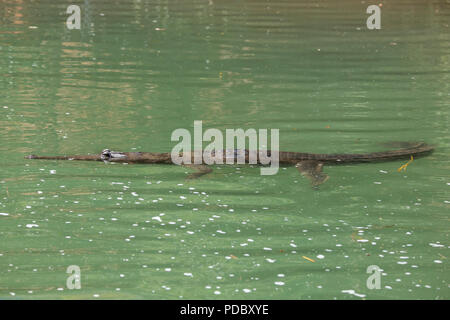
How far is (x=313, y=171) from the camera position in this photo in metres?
8.87

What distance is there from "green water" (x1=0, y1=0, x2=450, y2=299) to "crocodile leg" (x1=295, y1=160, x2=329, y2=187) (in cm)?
15

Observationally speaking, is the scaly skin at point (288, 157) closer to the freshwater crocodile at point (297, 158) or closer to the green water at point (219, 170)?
the freshwater crocodile at point (297, 158)

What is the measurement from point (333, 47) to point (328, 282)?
36.1ft

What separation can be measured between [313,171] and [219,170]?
1138mm

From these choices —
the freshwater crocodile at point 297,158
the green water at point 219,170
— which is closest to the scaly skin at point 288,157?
the freshwater crocodile at point 297,158

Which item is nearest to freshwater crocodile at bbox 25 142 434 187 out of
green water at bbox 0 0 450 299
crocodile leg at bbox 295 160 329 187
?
crocodile leg at bbox 295 160 329 187

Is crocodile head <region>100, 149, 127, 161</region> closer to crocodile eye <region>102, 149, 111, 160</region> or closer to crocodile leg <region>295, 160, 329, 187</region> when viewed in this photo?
crocodile eye <region>102, 149, 111, 160</region>

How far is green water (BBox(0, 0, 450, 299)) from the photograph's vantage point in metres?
6.32

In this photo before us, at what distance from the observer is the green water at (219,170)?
6320mm

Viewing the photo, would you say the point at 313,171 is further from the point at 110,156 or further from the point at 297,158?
the point at 110,156

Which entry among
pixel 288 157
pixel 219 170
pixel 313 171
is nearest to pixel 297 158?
pixel 288 157

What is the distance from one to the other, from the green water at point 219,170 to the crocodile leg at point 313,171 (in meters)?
0.15
